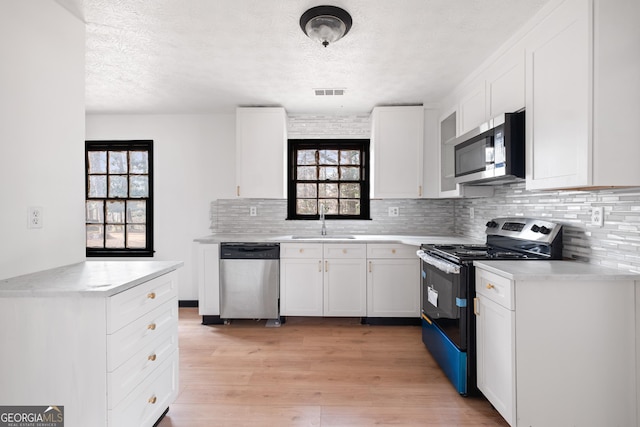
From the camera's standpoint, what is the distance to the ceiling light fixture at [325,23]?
1861 mm

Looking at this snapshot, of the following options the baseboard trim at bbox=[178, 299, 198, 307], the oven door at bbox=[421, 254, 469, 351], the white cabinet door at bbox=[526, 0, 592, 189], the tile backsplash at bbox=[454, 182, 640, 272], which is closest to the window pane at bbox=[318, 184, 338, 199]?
the oven door at bbox=[421, 254, 469, 351]

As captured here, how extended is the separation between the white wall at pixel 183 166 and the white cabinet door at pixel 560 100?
3.15 m

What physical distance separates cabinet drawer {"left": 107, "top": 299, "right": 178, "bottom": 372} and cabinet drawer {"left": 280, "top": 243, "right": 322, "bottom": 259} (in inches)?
61.7

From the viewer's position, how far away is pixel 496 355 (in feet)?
6.02

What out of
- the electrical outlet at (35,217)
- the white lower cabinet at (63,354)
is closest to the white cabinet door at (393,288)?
the white lower cabinet at (63,354)

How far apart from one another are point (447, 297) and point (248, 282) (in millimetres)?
1985

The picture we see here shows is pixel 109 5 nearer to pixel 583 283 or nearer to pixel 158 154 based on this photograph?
pixel 158 154

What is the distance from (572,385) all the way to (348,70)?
8.28ft

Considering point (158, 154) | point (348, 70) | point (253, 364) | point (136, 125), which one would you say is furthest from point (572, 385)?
point (136, 125)

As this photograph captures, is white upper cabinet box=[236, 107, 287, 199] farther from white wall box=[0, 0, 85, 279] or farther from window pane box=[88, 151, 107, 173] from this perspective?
window pane box=[88, 151, 107, 173]

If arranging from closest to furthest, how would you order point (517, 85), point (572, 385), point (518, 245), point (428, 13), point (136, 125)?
1. point (572, 385)
2. point (428, 13)
3. point (517, 85)
4. point (518, 245)
5. point (136, 125)

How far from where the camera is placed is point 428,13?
193 centimetres

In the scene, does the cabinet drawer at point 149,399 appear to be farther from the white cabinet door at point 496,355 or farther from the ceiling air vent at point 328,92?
the ceiling air vent at point 328,92

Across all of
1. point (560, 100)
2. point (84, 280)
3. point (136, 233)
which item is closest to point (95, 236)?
point (136, 233)
